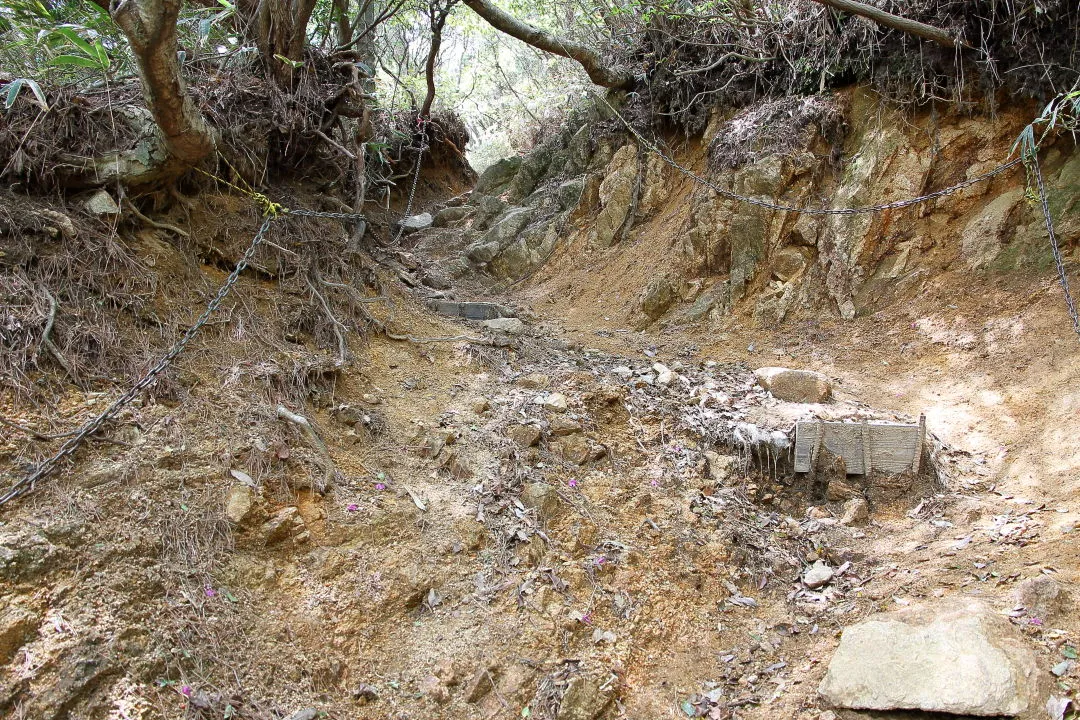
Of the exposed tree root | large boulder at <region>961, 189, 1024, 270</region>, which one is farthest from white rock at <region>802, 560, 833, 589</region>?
large boulder at <region>961, 189, 1024, 270</region>

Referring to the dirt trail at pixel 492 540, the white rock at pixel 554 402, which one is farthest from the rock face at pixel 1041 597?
the white rock at pixel 554 402

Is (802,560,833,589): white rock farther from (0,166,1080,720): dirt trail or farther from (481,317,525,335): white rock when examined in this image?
(481,317,525,335): white rock

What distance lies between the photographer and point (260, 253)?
4617 mm

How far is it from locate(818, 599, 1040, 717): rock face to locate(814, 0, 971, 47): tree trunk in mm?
4521

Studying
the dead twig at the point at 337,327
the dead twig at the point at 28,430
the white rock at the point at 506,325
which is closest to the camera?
the dead twig at the point at 28,430

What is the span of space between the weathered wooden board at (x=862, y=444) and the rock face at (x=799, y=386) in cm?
60

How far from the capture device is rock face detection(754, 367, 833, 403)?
4.65 meters

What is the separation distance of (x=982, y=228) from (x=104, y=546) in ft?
21.7

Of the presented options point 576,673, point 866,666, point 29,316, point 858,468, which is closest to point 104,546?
point 29,316

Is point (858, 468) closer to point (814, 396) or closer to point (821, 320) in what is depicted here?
point (814, 396)

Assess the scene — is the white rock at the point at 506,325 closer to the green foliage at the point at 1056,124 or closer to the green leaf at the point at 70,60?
the green leaf at the point at 70,60

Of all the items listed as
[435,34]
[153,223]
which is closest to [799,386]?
[153,223]

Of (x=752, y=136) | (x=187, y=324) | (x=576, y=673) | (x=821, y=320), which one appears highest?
(x=752, y=136)

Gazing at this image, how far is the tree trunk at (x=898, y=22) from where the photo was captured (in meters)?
4.94
